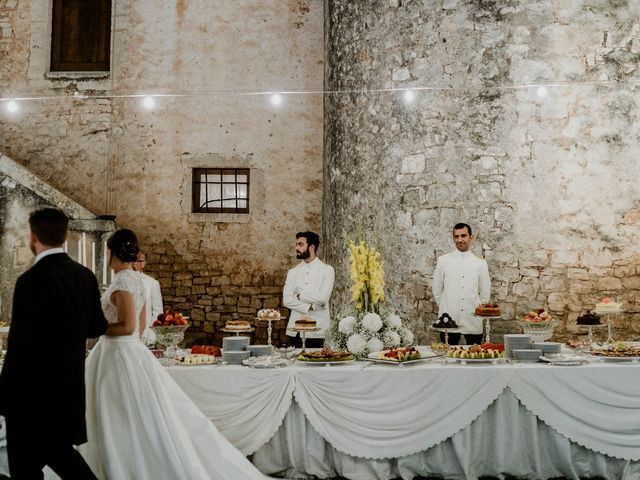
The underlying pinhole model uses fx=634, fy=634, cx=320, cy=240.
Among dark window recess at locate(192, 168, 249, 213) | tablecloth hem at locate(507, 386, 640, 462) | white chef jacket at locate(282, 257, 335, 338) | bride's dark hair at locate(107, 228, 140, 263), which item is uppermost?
dark window recess at locate(192, 168, 249, 213)

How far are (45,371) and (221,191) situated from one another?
23.5 feet

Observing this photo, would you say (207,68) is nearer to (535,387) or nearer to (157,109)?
(157,109)

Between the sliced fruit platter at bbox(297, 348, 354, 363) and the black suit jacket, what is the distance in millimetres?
1505

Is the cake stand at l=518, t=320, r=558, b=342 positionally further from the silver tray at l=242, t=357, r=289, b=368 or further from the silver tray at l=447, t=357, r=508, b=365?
the silver tray at l=242, t=357, r=289, b=368

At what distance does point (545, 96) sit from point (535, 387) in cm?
398

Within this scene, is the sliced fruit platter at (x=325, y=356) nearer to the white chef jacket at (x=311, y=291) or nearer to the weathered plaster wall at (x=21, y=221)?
the white chef jacket at (x=311, y=291)

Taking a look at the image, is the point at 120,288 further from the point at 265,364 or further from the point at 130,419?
the point at 265,364

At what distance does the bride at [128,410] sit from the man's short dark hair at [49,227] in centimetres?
39

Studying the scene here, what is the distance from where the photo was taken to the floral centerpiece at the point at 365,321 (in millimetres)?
4462

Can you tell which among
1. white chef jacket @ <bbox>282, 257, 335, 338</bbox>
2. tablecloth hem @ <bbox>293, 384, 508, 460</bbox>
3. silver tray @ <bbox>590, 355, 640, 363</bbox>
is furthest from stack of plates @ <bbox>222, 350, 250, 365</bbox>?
silver tray @ <bbox>590, 355, 640, 363</bbox>

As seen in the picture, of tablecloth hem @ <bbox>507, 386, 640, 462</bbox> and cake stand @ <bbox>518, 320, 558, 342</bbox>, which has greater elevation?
cake stand @ <bbox>518, 320, 558, 342</bbox>

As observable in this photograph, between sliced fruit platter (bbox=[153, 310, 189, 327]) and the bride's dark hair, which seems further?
sliced fruit platter (bbox=[153, 310, 189, 327])

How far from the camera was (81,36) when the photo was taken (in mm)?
10281

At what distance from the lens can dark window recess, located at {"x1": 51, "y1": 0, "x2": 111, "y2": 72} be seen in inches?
402
